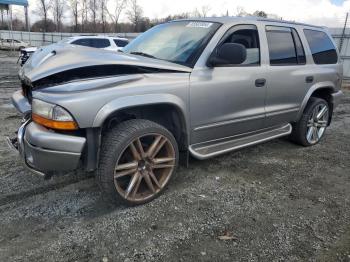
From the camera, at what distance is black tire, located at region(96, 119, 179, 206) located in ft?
9.47

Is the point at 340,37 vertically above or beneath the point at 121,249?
above

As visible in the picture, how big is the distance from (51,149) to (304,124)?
3.77 m

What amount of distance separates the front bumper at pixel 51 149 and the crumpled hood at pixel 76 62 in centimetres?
50

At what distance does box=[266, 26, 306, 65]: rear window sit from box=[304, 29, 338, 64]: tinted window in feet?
1.03

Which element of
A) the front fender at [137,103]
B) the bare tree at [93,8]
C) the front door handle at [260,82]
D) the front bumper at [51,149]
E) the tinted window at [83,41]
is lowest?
the front bumper at [51,149]

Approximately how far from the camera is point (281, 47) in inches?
170

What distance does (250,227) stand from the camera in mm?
2959

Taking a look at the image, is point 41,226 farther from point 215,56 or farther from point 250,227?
point 215,56

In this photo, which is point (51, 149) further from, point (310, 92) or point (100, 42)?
point (100, 42)

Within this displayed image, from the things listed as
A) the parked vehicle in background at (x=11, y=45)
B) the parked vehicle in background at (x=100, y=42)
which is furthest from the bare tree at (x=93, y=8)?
the parked vehicle in background at (x=100, y=42)

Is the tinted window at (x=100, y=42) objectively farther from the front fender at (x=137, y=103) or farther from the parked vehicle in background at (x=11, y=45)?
the parked vehicle in background at (x=11, y=45)

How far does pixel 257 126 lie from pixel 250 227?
1.60 metres

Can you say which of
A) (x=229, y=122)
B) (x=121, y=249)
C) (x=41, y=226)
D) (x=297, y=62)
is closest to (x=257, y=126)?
(x=229, y=122)

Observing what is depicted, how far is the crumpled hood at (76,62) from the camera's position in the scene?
2.84 metres
